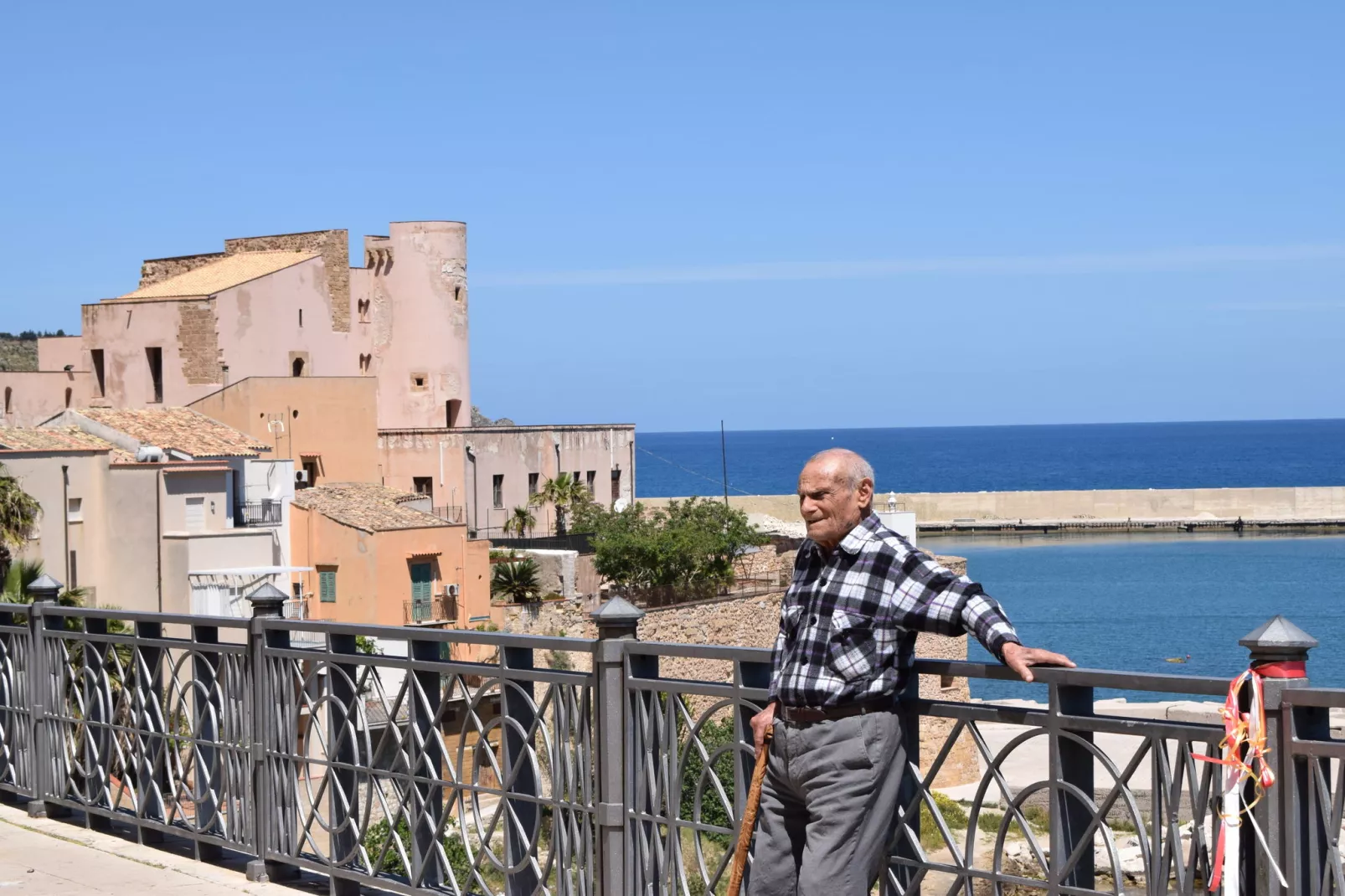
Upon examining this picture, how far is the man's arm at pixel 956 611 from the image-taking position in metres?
4.03

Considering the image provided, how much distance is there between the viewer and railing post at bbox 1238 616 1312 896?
3.66 meters

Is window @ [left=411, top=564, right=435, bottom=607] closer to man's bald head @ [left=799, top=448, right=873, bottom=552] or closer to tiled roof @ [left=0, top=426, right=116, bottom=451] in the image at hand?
tiled roof @ [left=0, top=426, right=116, bottom=451]

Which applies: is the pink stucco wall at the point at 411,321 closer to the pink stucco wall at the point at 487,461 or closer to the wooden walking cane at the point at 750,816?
the pink stucco wall at the point at 487,461

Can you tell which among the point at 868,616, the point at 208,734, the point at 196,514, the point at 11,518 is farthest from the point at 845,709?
the point at 196,514

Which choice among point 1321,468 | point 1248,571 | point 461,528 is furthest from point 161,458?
point 1321,468

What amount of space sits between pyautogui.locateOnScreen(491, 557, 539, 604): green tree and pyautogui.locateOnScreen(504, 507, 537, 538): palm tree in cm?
1016

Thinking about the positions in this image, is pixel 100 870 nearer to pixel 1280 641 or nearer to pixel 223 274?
pixel 1280 641

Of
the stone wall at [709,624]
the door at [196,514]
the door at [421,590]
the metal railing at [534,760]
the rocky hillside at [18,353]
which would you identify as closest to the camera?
the metal railing at [534,760]

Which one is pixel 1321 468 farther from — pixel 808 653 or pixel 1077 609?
pixel 808 653

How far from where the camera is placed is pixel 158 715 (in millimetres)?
7543

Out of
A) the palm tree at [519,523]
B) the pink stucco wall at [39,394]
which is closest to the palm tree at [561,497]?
the palm tree at [519,523]

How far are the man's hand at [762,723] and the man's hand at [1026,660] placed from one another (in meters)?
0.78

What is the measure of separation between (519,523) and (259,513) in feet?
52.6

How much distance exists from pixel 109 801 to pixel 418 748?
8.59 ft
